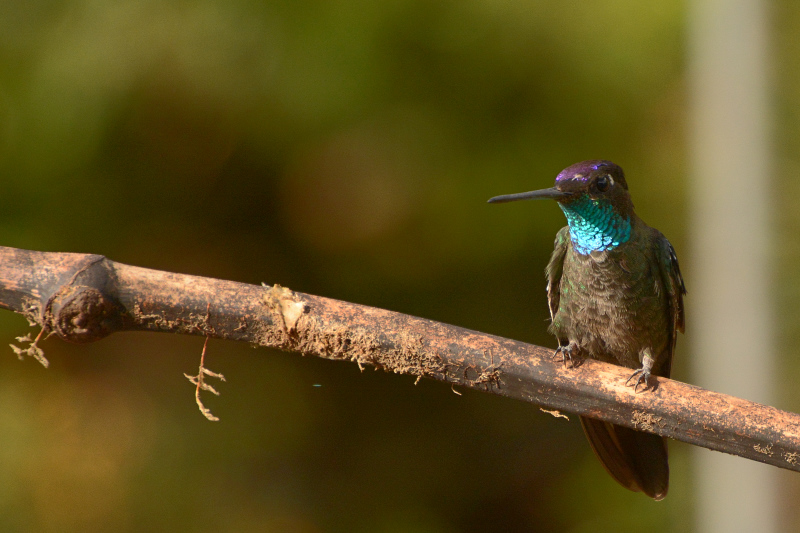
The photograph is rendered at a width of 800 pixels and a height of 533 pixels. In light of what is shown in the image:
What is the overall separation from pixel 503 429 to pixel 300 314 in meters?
1.96

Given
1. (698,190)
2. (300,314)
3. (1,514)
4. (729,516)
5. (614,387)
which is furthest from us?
(698,190)

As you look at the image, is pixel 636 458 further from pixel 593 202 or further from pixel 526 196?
pixel 526 196

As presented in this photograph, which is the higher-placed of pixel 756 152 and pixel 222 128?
pixel 222 128

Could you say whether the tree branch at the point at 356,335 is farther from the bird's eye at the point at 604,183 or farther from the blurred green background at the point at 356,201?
the blurred green background at the point at 356,201

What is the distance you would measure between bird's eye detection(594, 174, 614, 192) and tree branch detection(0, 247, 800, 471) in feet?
1.86

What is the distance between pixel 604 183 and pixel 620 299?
35 centimetres

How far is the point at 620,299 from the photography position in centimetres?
190

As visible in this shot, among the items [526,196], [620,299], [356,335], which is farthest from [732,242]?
[356,335]

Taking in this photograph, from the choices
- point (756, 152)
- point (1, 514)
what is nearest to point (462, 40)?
point (756, 152)

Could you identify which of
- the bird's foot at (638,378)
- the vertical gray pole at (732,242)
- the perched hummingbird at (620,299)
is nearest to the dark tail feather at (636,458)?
the perched hummingbird at (620,299)

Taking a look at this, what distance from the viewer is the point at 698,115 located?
2934mm

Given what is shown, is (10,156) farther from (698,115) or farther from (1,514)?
(698,115)

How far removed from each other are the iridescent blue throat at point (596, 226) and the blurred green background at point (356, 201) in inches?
40.3

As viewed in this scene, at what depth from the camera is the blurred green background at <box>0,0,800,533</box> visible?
8.22 ft
